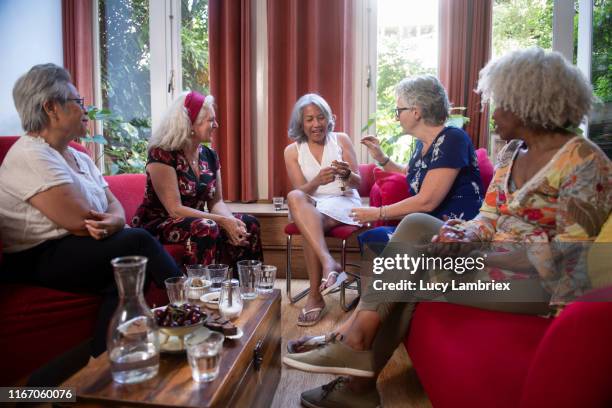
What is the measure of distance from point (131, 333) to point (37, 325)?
741mm

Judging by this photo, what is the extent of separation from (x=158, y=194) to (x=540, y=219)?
1.80 metres

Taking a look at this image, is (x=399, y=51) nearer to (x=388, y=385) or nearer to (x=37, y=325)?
(x=388, y=385)

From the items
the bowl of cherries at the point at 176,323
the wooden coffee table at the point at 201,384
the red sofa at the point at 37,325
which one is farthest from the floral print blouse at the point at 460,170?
the red sofa at the point at 37,325

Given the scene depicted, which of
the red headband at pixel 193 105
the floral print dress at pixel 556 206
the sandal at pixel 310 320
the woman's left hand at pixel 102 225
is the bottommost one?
the sandal at pixel 310 320

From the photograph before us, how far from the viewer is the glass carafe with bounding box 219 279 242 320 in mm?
1411

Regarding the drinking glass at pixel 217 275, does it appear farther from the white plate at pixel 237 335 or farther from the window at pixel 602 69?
the window at pixel 602 69

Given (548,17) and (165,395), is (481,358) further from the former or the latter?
(548,17)

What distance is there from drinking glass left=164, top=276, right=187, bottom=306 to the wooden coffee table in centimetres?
20

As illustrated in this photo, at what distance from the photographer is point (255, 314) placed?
4.82ft

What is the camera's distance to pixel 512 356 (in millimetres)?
1053

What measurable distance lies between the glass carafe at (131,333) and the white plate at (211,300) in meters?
0.44

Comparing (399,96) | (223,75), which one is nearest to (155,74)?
(223,75)

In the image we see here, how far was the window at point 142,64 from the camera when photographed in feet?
13.7

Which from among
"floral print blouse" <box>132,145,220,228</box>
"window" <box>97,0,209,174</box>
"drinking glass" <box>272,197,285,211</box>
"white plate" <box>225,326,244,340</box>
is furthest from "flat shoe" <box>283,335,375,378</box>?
"window" <box>97,0,209,174</box>
